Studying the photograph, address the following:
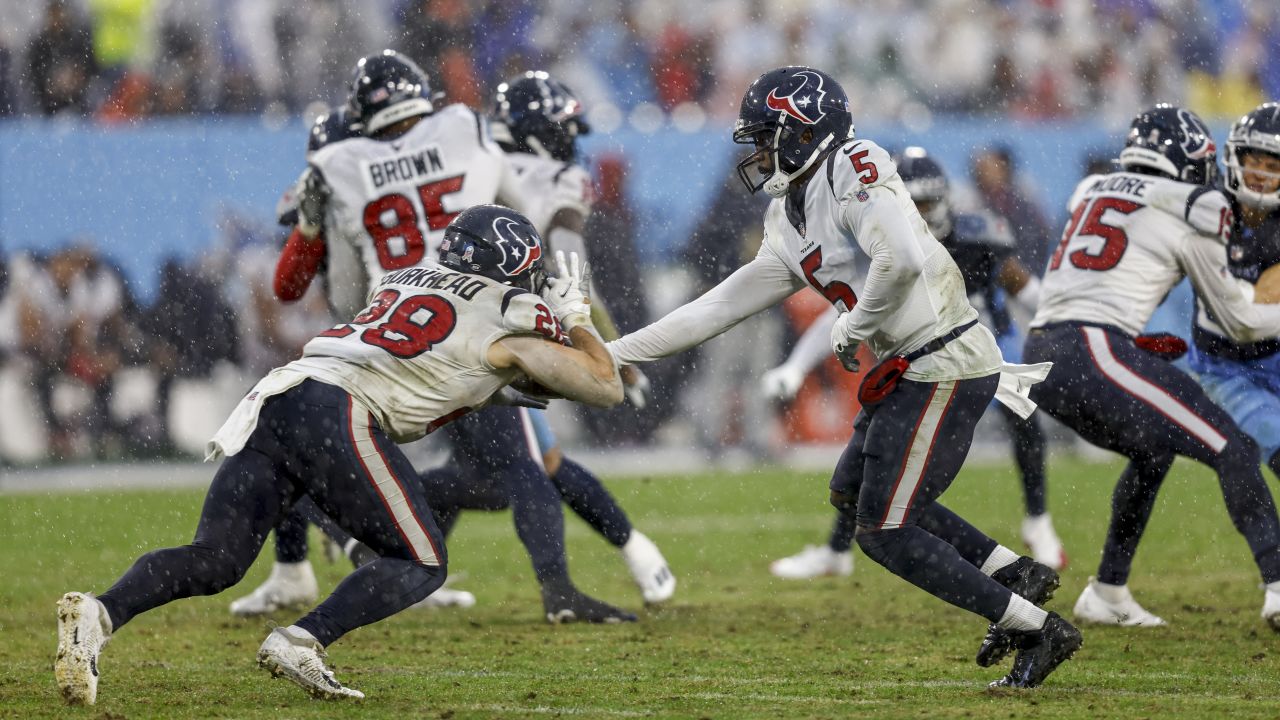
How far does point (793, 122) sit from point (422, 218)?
215 cm

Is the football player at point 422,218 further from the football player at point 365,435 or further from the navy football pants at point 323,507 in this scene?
Result: the navy football pants at point 323,507

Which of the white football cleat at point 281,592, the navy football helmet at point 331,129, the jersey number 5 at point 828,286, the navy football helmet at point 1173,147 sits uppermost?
the navy football helmet at point 331,129

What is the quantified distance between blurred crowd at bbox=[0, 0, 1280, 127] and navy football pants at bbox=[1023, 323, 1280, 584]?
800 cm

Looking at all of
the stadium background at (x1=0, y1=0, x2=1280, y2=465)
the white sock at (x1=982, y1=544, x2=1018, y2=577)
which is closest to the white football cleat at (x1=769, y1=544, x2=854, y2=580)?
the white sock at (x1=982, y1=544, x2=1018, y2=577)

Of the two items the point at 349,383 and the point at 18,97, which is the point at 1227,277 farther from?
the point at 18,97

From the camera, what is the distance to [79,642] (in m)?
4.41

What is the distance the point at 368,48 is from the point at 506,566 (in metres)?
6.75

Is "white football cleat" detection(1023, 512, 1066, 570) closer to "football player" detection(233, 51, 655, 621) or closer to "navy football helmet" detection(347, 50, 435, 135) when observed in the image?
"football player" detection(233, 51, 655, 621)

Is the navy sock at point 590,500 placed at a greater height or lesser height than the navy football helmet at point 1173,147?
lesser

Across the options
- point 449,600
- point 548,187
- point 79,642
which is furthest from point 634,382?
point 79,642

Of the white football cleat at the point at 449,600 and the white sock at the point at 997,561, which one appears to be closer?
the white sock at the point at 997,561

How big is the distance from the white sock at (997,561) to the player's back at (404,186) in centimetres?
260

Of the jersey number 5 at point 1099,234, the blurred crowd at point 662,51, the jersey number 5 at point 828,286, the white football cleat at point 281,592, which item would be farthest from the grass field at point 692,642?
the blurred crowd at point 662,51

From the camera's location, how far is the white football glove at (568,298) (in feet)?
16.3
